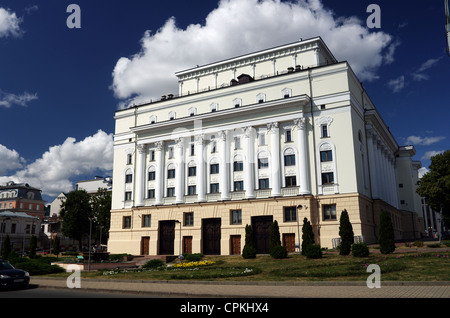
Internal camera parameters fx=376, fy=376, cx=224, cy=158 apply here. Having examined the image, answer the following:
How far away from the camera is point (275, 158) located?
147 feet

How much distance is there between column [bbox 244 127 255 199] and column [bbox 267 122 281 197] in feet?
7.81

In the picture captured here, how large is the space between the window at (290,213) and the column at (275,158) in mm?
1990

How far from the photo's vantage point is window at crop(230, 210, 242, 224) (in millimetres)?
45656

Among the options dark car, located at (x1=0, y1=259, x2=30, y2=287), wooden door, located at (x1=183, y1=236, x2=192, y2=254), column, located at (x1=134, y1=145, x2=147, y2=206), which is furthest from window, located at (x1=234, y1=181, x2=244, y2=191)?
dark car, located at (x1=0, y1=259, x2=30, y2=287)

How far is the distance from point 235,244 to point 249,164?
9.81m

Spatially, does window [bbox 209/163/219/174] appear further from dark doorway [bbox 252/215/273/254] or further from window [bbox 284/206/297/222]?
window [bbox 284/206/297/222]

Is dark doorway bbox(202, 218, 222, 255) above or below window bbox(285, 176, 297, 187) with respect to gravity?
below

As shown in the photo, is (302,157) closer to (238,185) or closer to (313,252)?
(238,185)

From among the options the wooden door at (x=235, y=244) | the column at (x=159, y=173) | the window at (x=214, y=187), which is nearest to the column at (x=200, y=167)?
the window at (x=214, y=187)

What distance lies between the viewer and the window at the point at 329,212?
4131 centimetres

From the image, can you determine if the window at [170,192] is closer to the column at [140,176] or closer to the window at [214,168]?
the column at [140,176]
